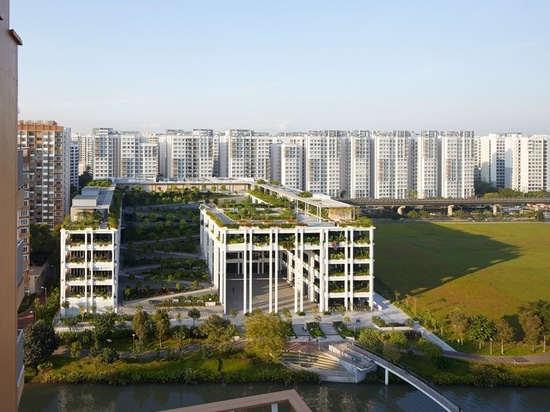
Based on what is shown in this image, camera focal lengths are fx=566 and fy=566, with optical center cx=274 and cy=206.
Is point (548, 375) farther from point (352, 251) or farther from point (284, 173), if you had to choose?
point (284, 173)

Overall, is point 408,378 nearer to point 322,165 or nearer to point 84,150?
point 322,165

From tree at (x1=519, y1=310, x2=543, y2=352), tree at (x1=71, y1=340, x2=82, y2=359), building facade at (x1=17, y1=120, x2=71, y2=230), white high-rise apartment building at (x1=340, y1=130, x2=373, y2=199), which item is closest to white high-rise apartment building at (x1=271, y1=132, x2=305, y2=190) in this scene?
white high-rise apartment building at (x1=340, y1=130, x2=373, y2=199)

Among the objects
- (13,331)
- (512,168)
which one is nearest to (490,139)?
(512,168)

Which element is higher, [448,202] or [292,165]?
[292,165]

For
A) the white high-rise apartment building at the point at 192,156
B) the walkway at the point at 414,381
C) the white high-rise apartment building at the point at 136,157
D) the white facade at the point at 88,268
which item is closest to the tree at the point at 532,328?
the walkway at the point at 414,381

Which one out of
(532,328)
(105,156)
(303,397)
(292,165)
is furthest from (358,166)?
(303,397)

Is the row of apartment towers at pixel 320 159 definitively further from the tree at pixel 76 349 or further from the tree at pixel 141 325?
the tree at pixel 76 349
